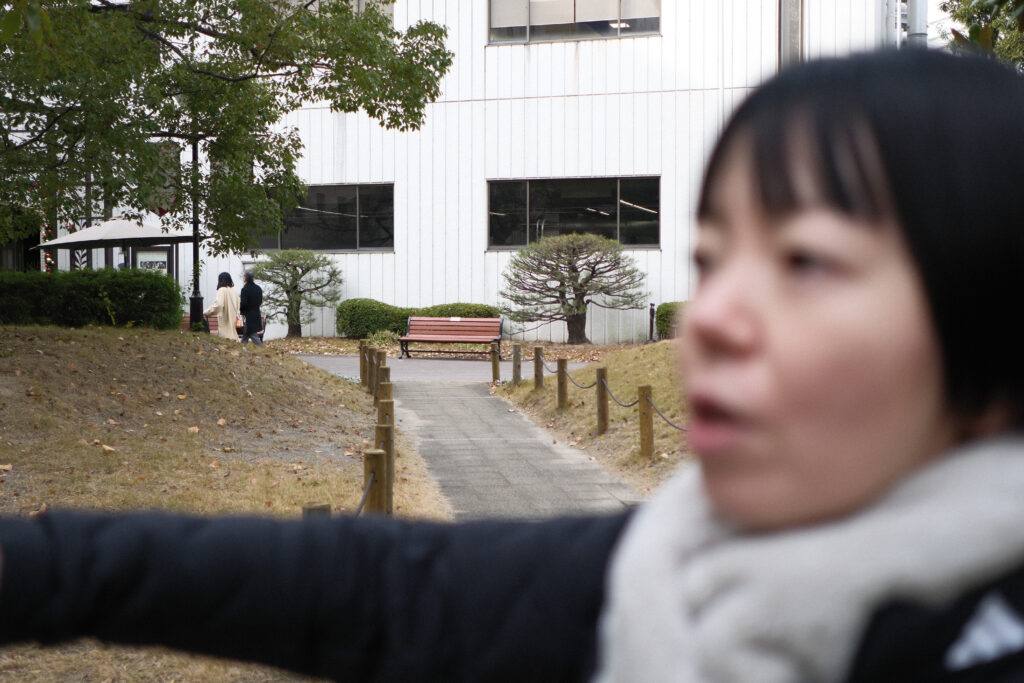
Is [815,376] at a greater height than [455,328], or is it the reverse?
[815,376]

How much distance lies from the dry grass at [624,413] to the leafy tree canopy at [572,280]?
808 cm

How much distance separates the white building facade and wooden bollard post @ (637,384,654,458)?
16.1 m

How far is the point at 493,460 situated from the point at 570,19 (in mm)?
18723

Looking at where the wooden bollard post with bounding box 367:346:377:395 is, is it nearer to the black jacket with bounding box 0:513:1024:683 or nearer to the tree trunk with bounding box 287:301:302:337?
the tree trunk with bounding box 287:301:302:337

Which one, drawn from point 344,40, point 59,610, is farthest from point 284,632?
point 344,40

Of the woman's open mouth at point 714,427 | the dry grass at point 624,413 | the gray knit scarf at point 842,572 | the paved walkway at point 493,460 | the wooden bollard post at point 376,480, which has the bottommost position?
the paved walkway at point 493,460

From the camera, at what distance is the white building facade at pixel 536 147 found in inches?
1031

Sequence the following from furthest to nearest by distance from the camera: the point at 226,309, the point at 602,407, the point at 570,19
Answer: the point at 570,19, the point at 226,309, the point at 602,407

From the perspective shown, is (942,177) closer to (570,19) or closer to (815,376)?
(815,376)

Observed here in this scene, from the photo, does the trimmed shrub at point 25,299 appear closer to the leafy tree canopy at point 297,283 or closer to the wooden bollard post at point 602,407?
the wooden bollard post at point 602,407

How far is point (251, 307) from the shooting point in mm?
21484

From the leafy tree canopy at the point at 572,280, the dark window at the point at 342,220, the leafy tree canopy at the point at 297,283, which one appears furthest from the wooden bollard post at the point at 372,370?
the dark window at the point at 342,220

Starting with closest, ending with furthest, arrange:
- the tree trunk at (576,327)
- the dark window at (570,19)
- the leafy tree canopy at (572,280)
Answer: the leafy tree canopy at (572,280), the tree trunk at (576,327), the dark window at (570,19)

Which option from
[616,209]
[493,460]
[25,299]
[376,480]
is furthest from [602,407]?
[616,209]
